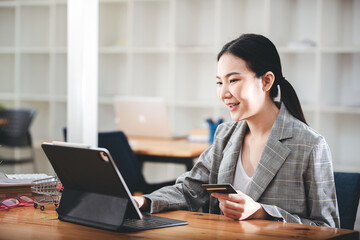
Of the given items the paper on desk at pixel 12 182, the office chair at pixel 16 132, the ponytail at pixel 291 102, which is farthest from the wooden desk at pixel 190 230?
the office chair at pixel 16 132

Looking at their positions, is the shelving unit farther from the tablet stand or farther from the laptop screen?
the tablet stand

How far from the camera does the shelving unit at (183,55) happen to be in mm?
5273

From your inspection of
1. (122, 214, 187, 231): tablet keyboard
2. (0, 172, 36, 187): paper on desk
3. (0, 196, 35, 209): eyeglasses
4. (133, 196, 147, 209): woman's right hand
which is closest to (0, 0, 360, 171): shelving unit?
(0, 172, 36, 187): paper on desk

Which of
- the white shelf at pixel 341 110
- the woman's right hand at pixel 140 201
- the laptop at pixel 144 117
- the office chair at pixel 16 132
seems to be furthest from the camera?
the white shelf at pixel 341 110

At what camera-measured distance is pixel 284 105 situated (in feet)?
6.54

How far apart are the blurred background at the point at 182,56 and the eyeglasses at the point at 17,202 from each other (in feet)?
10.00

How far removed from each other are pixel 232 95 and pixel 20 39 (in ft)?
14.5

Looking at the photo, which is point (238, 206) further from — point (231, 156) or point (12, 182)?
point (12, 182)

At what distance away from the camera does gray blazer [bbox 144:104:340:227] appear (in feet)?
5.86

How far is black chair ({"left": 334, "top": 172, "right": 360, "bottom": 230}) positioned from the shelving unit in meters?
3.15

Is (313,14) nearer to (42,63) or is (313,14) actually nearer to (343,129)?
(343,129)

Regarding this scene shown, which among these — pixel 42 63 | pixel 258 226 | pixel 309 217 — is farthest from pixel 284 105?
pixel 42 63

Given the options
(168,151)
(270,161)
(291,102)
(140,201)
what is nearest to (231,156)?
(270,161)

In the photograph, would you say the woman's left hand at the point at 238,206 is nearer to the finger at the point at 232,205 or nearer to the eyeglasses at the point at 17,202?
the finger at the point at 232,205
